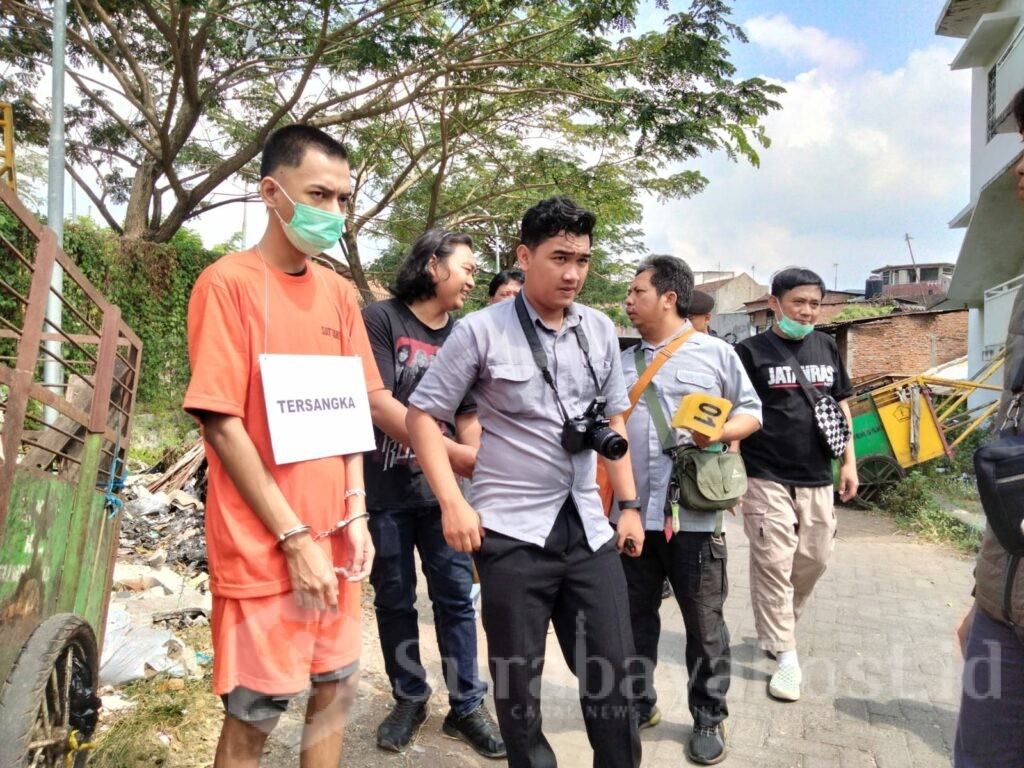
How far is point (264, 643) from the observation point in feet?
5.97

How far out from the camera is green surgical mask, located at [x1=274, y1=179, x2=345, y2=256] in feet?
6.57

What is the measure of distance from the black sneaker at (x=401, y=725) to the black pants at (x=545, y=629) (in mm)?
912

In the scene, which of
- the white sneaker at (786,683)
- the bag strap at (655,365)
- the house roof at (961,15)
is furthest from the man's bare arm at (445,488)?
the house roof at (961,15)

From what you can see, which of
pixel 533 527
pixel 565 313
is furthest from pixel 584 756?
pixel 565 313

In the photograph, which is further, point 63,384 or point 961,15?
point 961,15

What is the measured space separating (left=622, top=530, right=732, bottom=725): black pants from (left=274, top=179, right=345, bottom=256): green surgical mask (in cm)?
174

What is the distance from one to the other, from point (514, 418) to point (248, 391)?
0.75m

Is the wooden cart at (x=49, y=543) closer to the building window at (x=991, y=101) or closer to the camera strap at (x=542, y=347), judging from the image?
the camera strap at (x=542, y=347)

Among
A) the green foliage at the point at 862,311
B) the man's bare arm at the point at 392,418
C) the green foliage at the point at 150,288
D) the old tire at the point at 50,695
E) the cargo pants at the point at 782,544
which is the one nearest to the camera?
the old tire at the point at 50,695

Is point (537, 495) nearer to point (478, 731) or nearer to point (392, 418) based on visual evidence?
point (392, 418)

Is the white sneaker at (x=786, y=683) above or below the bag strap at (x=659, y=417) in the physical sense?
below

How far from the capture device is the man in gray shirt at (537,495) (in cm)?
212

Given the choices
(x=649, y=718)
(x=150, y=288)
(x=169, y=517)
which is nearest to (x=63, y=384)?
(x=649, y=718)

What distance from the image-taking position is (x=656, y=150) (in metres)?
9.02
